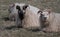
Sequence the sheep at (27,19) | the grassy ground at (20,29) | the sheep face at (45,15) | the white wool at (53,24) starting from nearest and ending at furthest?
the grassy ground at (20,29) → the sheep face at (45,15) → the white wool at (53,24) → the sheep at (27,19)

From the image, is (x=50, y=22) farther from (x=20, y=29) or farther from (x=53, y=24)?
(x=20, y=29)

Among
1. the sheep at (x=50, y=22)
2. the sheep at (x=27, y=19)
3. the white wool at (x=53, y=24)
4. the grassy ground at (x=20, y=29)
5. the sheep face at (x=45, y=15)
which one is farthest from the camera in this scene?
the sheep at (x=27, y=19)

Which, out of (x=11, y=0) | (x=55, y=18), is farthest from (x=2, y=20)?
(x=11, y=0)

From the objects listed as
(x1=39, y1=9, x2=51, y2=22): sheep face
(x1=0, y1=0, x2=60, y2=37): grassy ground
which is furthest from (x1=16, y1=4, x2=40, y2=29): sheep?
(x1=39, y1=9, x2=51, y2=22): sheep face

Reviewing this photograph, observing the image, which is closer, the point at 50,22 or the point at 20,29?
the point at 50,22

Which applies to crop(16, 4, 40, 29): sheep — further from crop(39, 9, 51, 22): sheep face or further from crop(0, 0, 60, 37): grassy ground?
crop(39, 9, 51, 22): sheep face

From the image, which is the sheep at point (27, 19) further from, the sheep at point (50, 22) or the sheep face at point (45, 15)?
the sheep face at point (45, 15)

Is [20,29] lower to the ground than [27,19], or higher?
lower

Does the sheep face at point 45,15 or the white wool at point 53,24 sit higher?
the sheep face at point 45,15

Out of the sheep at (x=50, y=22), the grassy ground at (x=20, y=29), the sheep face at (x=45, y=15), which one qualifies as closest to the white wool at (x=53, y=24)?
the sheep at (x=50, y=22)

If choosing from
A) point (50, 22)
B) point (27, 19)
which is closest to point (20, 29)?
point (27, 19)

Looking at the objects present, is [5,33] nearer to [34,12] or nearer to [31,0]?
[34,12]

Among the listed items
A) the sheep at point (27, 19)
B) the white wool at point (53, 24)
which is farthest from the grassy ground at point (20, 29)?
the sheep at point (27, 19)

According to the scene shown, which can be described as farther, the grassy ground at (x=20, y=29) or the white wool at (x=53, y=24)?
the white wool at (x=53, y=24)
